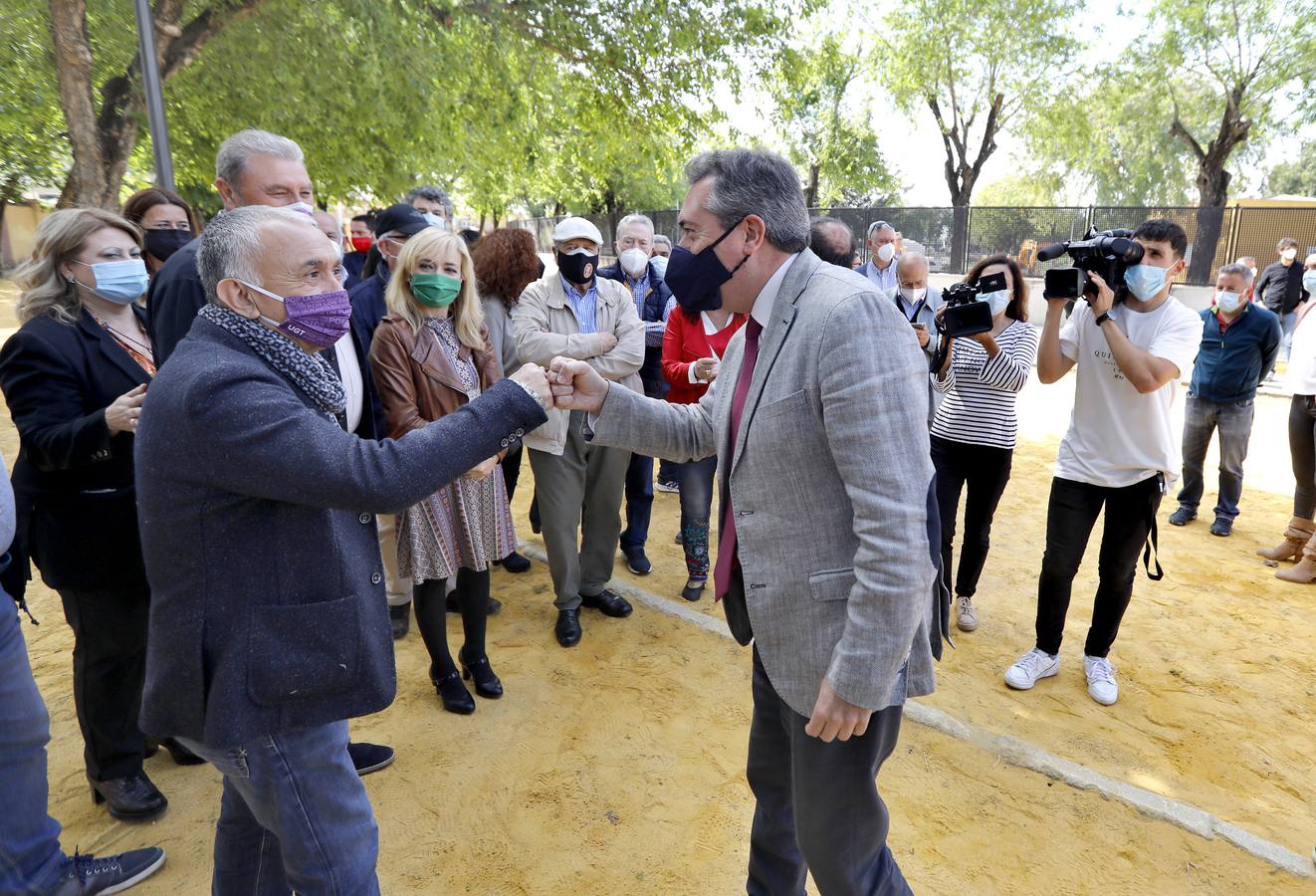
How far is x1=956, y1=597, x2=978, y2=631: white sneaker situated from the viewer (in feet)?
15.2

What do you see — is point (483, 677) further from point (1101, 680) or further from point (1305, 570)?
point (1305, 570)

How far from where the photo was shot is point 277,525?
176cm

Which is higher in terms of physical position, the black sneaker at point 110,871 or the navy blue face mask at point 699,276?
the navy blue face mask at point 699,276

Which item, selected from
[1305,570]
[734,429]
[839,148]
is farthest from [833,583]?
[839,148]

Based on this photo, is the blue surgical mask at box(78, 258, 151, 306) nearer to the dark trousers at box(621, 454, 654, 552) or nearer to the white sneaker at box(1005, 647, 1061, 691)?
the dark trousers at box(621, 454, 654, 552)

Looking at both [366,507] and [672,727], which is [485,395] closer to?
[366,507]

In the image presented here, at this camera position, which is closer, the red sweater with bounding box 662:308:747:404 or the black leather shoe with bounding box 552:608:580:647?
the black leather shoe with bounding box 552:608:580:647

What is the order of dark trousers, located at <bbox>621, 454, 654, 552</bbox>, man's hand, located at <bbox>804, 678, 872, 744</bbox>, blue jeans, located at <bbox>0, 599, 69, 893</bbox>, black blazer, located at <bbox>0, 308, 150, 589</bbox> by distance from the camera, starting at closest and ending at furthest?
man's hand, located at <bbox>804, 678, 872, 744</bbox>, blue jeans, located at <bbox>0, 599, 69, 893</bbox>, black blazer, located at <bbox>0, 308, 150, 589</bbox>, dark trousers, located at <bbox>621, 454, 654, 552</bbox>

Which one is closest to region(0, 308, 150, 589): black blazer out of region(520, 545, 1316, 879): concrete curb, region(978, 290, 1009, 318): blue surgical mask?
region(520, 545, 1316, 879): concrete curb

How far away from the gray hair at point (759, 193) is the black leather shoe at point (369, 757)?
2.71m

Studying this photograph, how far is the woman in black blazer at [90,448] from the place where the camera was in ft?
8.82

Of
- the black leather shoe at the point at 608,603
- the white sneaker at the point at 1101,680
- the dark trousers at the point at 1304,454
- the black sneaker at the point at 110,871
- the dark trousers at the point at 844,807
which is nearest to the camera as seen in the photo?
the dark trousers at the point at 844,807

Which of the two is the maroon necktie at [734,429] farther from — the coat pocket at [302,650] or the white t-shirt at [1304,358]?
the white t-shirt at [1304,358]

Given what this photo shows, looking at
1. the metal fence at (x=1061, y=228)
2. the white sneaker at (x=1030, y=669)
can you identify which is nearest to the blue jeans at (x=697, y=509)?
the white sneaker at (x=1030, y=669)
